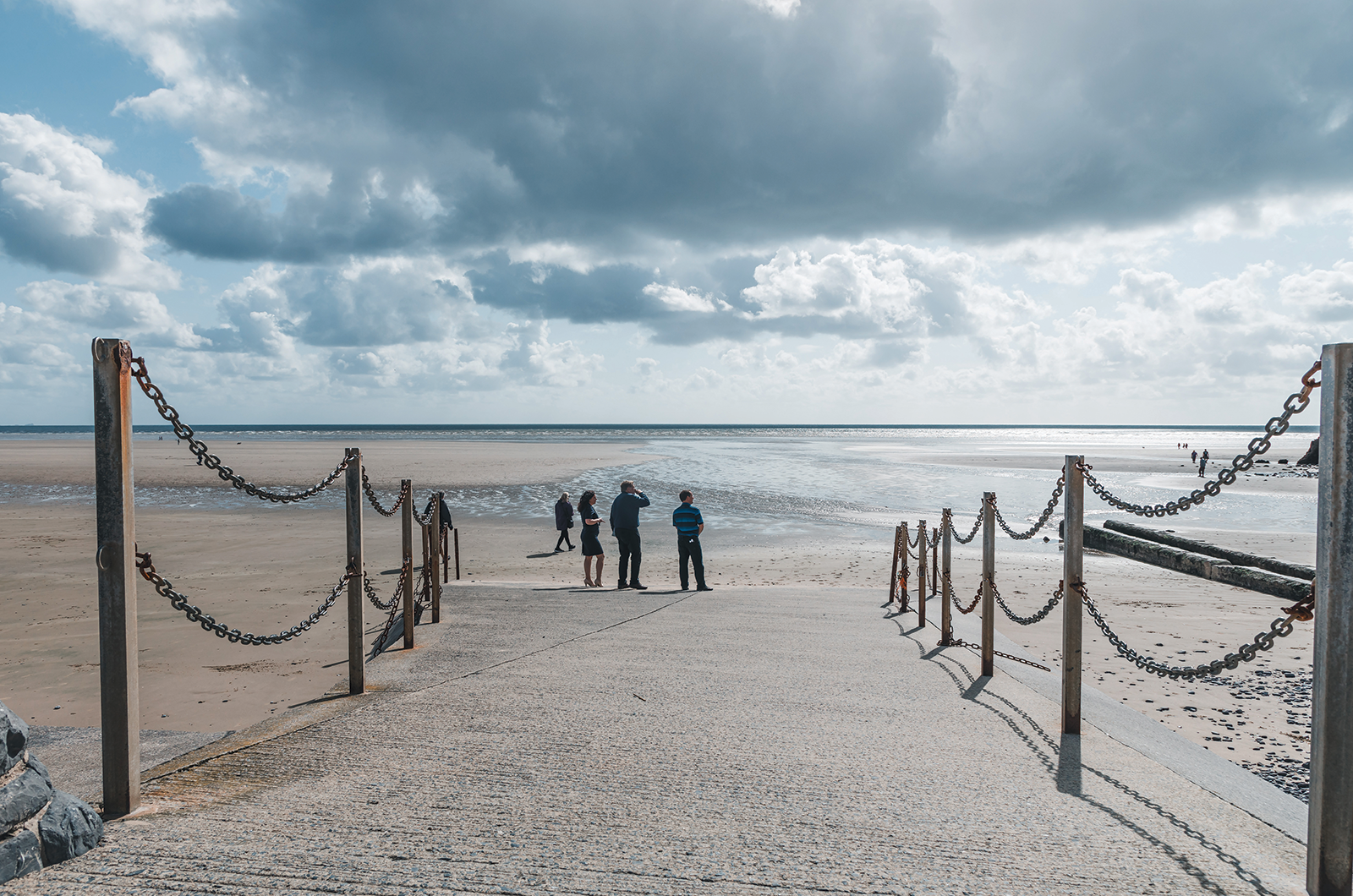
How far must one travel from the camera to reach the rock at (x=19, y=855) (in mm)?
2721

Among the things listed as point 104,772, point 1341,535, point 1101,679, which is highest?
point 1341,535

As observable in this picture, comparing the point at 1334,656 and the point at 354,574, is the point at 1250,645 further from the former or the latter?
the point at 354,574

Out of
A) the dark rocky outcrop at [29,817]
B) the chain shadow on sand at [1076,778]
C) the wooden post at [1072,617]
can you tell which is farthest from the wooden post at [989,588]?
the dark rocky outcrop at [29,817]

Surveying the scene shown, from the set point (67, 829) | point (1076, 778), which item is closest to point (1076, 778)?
point (1076, 778)

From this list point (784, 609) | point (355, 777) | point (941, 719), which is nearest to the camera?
point (355, 777)

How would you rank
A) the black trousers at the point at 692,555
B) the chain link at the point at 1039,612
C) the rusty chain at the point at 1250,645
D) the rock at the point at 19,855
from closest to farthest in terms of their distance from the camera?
1. the rock at the point at 19,855
2. the rusty chain at the point at 1250,645
3. the chain link at the point at 1039,612
4. the black trousers at the point at 692,555

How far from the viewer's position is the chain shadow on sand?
3.06m

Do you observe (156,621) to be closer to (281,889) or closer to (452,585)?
(452,585)

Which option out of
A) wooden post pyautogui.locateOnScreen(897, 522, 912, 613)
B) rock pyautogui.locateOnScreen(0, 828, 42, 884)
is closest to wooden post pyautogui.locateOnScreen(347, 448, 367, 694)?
rock pyautogui.locateOnScreen(0, 828, 42, 884)

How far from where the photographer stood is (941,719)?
495 centimetres

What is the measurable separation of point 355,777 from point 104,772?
3.52 ft

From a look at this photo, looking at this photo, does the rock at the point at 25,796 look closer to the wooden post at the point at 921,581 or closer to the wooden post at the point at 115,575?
the wooden post at the point at 115,575

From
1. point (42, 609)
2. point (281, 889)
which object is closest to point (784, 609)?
point (281, 889)

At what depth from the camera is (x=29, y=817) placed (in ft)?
9.39
